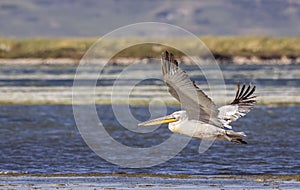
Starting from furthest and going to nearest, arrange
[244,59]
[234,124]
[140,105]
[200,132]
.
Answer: [244,59]
[140,105]
[234,124]
[200,132]

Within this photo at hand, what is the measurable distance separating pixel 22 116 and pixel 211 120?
18.0m

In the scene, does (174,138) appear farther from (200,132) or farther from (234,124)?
(200,132)

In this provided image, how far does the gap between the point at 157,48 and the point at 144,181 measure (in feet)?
358

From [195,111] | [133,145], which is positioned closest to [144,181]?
[195,111]

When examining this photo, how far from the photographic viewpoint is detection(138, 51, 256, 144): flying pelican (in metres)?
12.8

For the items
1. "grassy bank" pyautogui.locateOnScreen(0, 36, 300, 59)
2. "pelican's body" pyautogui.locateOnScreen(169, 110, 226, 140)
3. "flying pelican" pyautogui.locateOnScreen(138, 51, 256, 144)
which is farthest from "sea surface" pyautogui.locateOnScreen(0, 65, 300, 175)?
"grassy bank" pyautogui.locateOnScreen(0, 36, 300, 59)

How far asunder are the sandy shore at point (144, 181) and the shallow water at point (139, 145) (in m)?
1.00

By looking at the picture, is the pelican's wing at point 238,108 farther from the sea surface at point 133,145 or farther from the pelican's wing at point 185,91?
the sea surface at point 133,145

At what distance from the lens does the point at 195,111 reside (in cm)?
1385

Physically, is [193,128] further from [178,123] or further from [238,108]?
[238,108]

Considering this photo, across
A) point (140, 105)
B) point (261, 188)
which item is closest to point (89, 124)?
point (140, 105)

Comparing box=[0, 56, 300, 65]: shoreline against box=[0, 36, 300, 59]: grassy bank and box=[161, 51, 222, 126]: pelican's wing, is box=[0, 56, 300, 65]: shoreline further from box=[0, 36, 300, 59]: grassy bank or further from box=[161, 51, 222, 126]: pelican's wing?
box=[161, 51, 222, 126]: pelican's wing

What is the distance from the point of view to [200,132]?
1418cm

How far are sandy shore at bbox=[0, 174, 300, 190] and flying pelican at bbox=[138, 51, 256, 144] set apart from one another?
1806 mm
